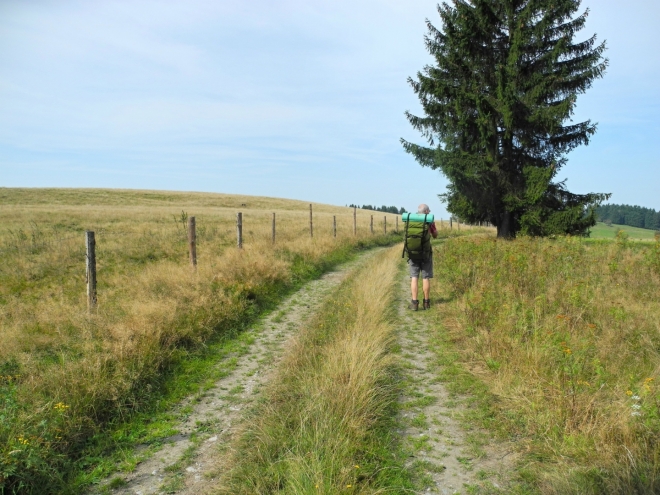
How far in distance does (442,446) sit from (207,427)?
223cm

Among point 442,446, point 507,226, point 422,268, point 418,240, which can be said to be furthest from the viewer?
point 507,226

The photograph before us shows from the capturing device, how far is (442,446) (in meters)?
3.58

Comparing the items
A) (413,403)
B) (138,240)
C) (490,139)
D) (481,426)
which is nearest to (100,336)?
(413,403)

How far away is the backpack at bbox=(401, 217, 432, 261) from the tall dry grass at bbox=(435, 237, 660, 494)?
3.71 feet

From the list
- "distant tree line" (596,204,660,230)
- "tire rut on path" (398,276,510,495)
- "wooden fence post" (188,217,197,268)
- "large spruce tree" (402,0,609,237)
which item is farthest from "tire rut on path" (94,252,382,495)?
"distant tree line" (596,204,660,230)

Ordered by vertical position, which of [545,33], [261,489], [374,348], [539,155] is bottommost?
[261,489]

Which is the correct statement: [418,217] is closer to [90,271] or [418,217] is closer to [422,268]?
[422,268]

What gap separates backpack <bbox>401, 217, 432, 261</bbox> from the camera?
8.20 m

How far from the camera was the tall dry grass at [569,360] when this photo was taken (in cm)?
298

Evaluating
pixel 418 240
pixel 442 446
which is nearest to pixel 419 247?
pixel 418 240

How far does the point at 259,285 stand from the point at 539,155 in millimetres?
14203

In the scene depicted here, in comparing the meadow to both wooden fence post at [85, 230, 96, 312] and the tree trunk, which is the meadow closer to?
wooden fence post at [85, 230, 96, 312]

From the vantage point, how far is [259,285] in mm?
9797

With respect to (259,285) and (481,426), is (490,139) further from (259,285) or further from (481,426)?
(481,426)
